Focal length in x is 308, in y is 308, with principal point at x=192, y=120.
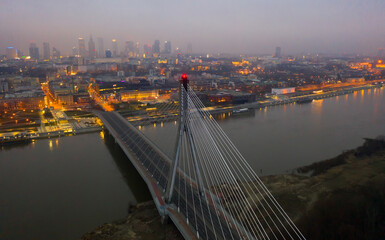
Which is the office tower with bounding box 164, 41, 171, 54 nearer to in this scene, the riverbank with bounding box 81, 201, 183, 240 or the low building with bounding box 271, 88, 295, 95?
the low building with bounding box 271, 88, 295, 95

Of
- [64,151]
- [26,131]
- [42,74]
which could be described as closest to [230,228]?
[64,151]

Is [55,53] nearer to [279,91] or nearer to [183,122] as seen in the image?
[279,91]

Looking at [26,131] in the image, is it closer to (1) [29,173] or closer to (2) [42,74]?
(1) [29,173]

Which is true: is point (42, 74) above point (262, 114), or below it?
above

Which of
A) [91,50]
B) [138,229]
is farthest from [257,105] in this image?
[91,50]

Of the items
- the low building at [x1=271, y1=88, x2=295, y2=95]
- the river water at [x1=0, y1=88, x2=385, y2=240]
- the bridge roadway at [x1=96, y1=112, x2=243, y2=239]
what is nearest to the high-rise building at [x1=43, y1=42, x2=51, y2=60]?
the low building at [x1=271, y1=88, x2=295, y2=95]

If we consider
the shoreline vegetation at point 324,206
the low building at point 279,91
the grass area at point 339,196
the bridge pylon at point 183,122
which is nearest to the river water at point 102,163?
the shoreline vegetation at point 324,206
